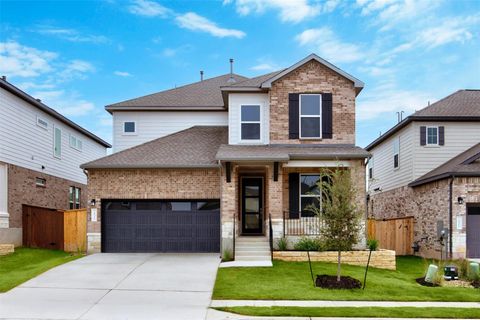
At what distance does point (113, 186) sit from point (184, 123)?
241 inches

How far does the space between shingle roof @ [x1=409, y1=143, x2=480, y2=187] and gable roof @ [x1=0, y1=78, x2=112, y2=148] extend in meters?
17.6

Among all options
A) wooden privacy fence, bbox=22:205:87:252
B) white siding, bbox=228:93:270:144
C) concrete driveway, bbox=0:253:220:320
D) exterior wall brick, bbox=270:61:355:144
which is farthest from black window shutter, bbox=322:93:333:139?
wooden privacy fence, bbox=22:205:87:252

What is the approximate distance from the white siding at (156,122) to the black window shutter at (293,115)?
18.1ft

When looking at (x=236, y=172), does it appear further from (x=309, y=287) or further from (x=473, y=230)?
(x=473, y=230)

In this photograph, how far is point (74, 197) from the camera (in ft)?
93.1

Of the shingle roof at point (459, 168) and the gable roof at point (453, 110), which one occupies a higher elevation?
the gable roof at point (453, 110)

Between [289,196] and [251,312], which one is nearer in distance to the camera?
[251,312]

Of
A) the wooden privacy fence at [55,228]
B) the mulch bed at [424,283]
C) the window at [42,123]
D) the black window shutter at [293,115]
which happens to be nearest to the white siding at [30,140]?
the window at [42,123]

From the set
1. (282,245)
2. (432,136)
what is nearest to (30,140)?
(282,245)

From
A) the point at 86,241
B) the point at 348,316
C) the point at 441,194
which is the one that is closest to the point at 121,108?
the point at 86,241

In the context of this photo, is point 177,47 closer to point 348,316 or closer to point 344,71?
point 344,71

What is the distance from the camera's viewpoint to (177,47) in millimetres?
20250

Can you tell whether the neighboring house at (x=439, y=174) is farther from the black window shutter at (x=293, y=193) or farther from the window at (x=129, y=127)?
the window at (x=129, y=127)

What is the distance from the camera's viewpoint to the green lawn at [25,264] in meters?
13.4
